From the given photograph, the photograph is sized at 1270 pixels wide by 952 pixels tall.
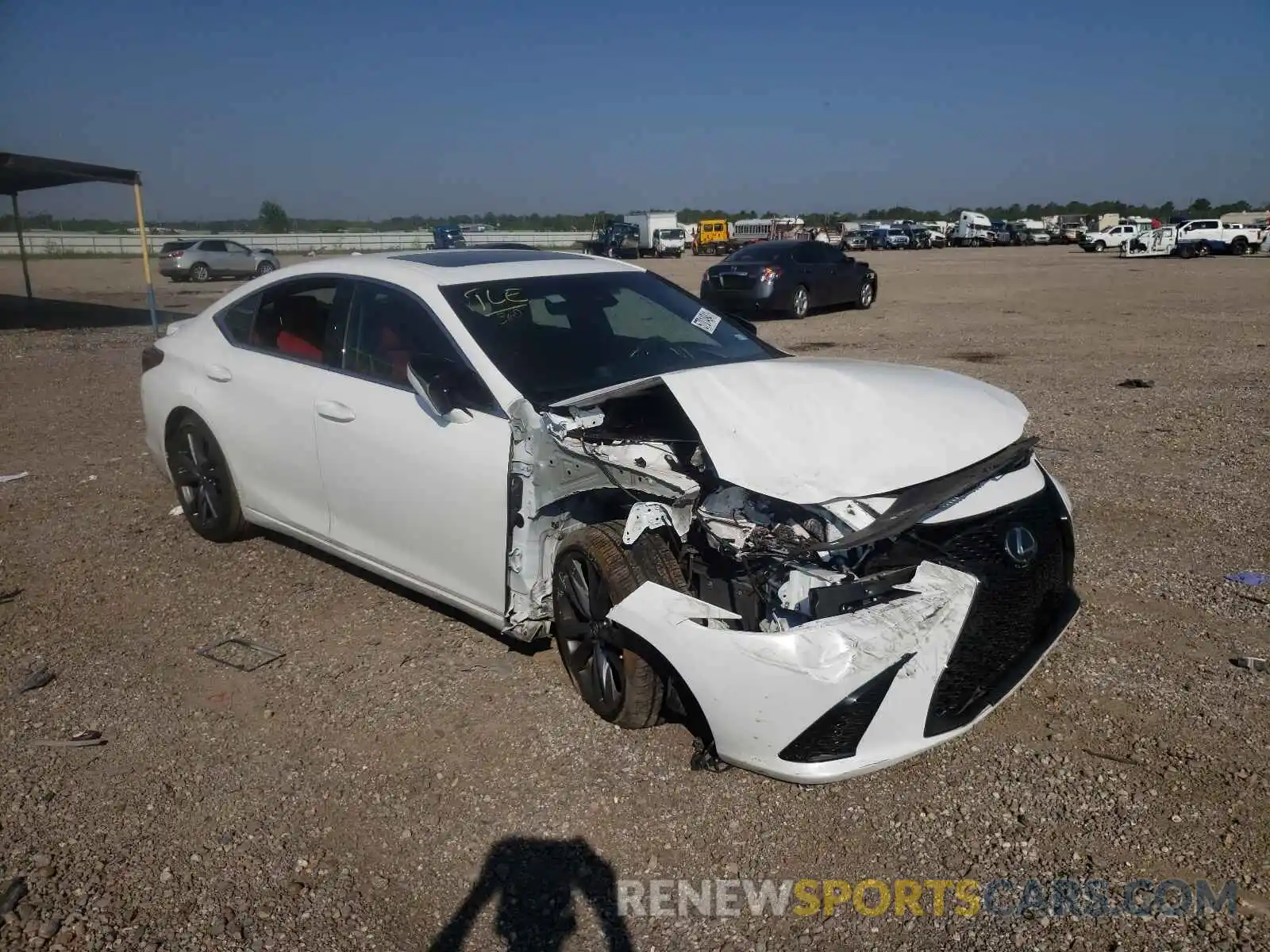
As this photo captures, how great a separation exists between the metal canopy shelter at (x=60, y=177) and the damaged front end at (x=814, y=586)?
1461 centimetres

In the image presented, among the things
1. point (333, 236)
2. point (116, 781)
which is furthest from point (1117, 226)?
point (116, 781)

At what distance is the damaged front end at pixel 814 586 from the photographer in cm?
275

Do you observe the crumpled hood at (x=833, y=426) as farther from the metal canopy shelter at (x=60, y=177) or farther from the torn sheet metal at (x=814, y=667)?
the metal canopy shelter at (x=60, y=177)

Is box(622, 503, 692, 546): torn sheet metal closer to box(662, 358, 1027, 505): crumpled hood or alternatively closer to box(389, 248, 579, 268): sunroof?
box(662, 358, 1027, 505): crumpled hood

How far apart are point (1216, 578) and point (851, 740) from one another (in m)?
2.85

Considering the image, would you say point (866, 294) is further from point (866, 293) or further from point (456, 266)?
point (456, 266)

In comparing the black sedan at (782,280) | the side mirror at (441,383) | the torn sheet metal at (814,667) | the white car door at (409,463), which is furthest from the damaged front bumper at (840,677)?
the black sedan at (782,280)

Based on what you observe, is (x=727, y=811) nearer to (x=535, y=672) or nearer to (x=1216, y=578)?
(x=535, y=672)

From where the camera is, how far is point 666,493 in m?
3.33

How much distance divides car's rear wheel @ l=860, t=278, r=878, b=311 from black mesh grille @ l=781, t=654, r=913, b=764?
1768 cm

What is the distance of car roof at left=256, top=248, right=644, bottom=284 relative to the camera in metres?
4.30

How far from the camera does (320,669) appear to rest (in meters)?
4.01

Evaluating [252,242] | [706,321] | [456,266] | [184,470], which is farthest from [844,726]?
[252,242]

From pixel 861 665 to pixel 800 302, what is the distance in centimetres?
1585
